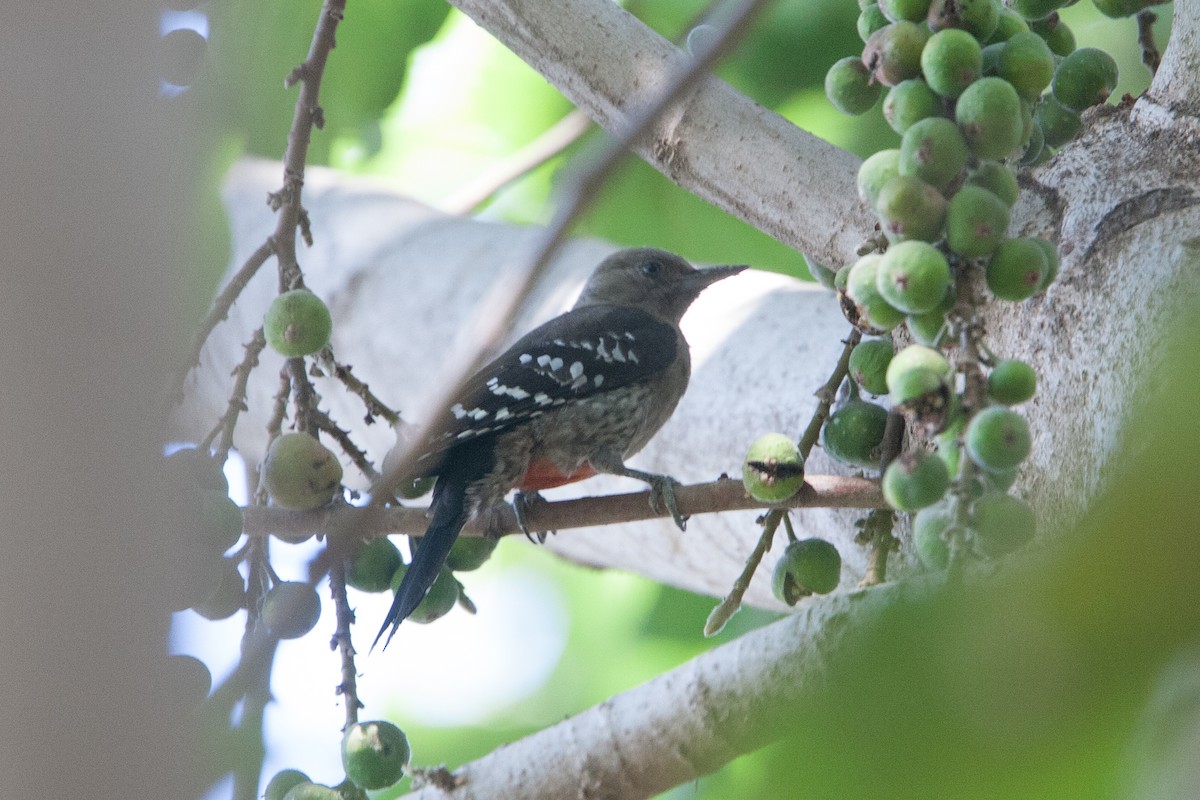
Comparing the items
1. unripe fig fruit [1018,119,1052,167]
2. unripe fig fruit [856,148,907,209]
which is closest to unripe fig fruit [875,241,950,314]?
unripe fig fruit [856,148,907,209]

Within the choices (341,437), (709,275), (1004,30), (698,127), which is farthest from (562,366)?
(1004,30)

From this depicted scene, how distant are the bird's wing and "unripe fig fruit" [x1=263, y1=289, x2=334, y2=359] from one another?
0.68 metres

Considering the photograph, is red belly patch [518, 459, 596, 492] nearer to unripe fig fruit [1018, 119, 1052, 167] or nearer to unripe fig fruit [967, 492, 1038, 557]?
unripe fig fruit [1018, 119, 1052, 167]

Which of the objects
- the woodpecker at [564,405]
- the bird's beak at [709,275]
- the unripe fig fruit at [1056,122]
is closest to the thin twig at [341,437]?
the woodpecker at [564,405]

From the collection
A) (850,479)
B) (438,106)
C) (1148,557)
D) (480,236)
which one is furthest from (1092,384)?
(438,106)

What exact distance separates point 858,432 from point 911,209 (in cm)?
45

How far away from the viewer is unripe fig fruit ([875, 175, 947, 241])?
1.19m

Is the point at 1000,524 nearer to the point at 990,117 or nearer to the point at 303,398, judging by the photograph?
the point at 990,117

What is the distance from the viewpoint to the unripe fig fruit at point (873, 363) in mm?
1532

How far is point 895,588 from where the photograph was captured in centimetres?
114

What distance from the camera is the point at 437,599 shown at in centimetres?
200

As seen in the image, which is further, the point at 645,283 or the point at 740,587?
the point at 645,283

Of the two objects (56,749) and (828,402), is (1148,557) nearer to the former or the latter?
(56,749)

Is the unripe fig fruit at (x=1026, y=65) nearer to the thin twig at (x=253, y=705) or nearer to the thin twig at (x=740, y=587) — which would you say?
the thin twig at (x=740, y=587)
